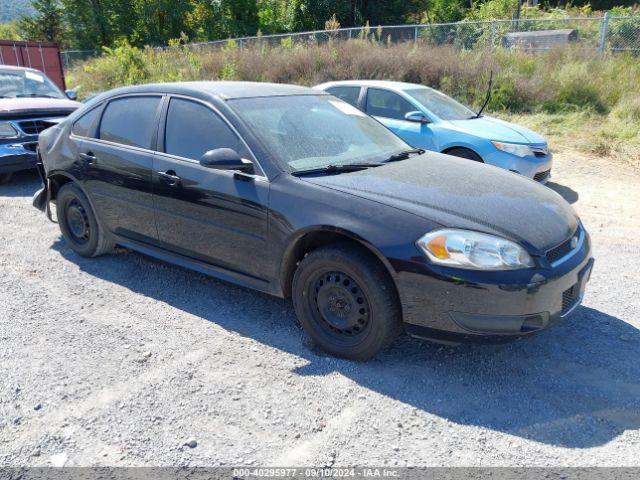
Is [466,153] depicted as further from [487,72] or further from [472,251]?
[487,72]

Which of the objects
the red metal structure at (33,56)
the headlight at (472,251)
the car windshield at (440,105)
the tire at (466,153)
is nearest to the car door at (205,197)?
the headlight at (472,251)

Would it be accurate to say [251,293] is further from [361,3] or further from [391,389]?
[361,3]

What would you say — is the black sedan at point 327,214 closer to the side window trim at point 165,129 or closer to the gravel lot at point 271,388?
the side window trim at point 165,129

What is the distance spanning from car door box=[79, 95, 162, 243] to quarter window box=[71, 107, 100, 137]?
0.09 meters

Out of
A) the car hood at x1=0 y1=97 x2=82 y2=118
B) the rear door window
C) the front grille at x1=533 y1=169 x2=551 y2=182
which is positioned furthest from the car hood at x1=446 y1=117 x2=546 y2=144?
the car hood at x1=0 y1=97 x2=82 y2=118

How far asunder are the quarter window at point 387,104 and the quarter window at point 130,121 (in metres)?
4.36

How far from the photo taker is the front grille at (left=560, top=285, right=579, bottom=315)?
3.16 m

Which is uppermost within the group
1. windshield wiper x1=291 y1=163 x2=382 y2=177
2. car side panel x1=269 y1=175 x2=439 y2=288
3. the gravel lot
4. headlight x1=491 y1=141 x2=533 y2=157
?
windshield wiper x1=291 y1=163 x2=382 y2=177

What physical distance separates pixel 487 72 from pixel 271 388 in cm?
1221

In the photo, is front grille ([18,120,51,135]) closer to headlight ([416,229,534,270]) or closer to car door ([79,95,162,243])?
car door ([79,95,162,243])

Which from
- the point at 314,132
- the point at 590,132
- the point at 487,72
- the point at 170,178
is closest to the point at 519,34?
the point at 487,72

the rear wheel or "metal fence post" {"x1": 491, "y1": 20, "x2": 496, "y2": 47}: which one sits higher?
"metal fence post" {"x1": 491, "y1": 20, "x2": 496, "y2": 47}

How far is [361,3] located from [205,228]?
3325 centimetres

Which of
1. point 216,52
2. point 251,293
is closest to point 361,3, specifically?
point 216,52
